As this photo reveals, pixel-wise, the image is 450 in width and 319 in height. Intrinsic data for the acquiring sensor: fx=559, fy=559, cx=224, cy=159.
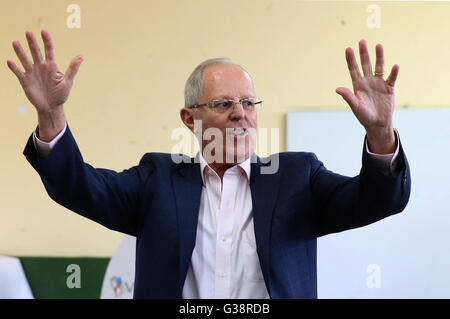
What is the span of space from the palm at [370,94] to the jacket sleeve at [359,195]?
66 mm

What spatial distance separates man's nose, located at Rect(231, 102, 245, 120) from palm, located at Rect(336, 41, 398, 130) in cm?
29

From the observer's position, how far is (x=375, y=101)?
1.09 meters

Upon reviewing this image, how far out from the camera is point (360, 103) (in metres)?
1.07

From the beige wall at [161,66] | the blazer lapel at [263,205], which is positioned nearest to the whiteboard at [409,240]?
the beige wall at [161,66]

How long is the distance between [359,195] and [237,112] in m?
0.36

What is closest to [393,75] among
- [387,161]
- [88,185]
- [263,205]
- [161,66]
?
[387,161]

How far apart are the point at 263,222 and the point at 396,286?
1.56 metres

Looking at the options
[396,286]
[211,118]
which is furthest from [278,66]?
[211,118]

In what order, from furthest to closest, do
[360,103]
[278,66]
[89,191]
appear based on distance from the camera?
1. [278,66]
2. [89,191]
3. [360,103]

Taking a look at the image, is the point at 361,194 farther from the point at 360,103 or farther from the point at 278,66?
the point at 278,66

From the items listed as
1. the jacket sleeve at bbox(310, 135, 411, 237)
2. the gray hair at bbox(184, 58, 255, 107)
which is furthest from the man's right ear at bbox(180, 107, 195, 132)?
the jacket sleeve at bbox(310, 135, 411, 237)

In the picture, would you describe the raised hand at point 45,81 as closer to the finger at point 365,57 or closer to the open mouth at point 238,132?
the open mouth at point 238,132

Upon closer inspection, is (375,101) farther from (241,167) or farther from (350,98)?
(241,167)

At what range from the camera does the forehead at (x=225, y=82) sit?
1346 mm
